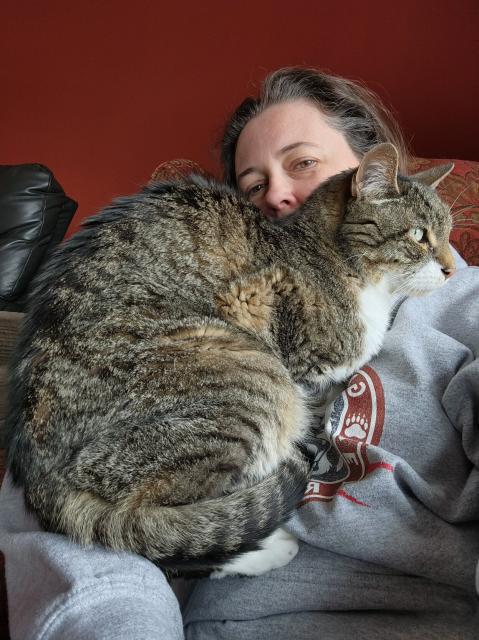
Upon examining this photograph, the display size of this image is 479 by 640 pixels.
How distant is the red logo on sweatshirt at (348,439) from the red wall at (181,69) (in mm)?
1412

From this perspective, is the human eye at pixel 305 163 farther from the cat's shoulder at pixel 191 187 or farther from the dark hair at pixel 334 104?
the cat's shoulder at pixel 191 187

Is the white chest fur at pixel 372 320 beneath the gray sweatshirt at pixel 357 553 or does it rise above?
above

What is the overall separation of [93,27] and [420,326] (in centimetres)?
304

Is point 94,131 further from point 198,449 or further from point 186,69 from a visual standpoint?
point 198,449

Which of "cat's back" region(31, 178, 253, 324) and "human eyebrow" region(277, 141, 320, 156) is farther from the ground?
"human eyebrow" region(277, 141, 320, 156)

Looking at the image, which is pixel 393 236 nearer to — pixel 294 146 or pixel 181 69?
pixel 294 146

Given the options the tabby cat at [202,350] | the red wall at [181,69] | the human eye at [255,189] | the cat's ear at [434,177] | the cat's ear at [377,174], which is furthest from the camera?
the red wall at [181,69]

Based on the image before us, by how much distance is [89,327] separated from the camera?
88 cm

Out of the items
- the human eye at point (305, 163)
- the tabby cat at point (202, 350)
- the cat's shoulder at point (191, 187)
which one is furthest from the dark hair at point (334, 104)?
the cat's shoulder at point (191, 187)

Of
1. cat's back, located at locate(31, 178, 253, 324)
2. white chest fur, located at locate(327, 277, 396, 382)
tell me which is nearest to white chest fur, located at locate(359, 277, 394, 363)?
white chest fur, located at locate(327, 277, 396, 382)

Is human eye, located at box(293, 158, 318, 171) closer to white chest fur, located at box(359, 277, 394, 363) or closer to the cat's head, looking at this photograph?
the cat's head

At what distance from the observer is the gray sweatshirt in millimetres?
683

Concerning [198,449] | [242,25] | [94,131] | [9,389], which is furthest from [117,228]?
[94,131]

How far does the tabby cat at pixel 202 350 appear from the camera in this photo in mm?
788
